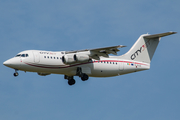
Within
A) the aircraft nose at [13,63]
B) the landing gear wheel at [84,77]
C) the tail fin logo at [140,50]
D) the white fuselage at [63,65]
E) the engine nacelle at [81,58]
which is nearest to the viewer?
the aircraft nose at [13,63]

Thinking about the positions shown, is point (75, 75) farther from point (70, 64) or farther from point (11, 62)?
point (11, 62)

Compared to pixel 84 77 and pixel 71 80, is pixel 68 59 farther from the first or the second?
pixel 71 80

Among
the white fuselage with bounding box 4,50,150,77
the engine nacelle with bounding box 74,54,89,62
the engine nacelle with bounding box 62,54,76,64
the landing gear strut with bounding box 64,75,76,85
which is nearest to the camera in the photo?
the white fuselage with bounding box 4,50,150,77

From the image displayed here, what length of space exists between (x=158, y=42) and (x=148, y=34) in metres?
0.98

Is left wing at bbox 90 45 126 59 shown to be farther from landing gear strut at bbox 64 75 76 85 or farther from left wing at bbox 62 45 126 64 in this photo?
landing gear strut at bbox 64 75 76 85

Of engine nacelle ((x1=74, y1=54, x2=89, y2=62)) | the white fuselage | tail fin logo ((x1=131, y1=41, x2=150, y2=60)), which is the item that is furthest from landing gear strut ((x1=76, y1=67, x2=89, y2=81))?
tail fin logo ((x1=131, y1=41, x2=150, y2=60))

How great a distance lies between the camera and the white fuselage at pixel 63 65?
2217 cm

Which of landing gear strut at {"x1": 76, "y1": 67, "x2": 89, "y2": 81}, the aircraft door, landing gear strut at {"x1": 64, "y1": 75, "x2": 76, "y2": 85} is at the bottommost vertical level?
landing gear strut at {"x1": 64, "y1": 75, "x2": 76, "y2": 85}

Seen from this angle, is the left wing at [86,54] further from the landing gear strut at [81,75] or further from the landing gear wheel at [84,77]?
the landing gear wheel at [84,77]

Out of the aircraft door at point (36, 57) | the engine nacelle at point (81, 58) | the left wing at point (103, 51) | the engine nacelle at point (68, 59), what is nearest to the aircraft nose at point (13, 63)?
the aircraft door at point (36, 57)

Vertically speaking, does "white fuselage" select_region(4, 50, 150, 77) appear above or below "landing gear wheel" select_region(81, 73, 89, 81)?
above

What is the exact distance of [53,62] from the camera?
74.4ft

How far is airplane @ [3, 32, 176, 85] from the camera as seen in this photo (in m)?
22.3

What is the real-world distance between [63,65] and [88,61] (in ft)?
5.85
